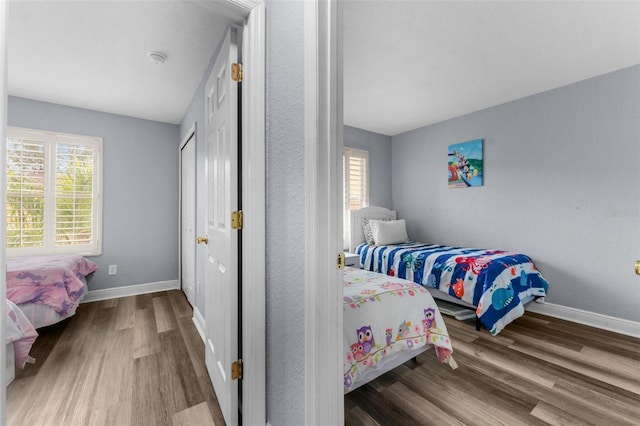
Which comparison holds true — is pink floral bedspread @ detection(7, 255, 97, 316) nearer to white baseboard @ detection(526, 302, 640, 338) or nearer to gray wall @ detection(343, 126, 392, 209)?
gray wall @ detection(343, 126, 392, 209)

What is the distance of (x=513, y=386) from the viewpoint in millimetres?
1865

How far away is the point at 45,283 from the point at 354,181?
12.3ft

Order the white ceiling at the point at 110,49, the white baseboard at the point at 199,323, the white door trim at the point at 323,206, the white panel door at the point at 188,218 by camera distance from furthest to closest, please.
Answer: the white panel door at the point at 188,218, the white baseboard at the point at 199,323, the white ceiling at the point at 110,49, the white door trim at the point at 323,206

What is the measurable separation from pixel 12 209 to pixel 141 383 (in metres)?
2.75

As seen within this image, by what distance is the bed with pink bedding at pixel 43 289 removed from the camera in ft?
7.82

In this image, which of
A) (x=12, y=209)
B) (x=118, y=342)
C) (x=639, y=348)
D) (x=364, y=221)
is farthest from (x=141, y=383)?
(x=639, y=348)

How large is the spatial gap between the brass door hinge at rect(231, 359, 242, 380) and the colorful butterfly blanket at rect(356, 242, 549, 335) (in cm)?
220

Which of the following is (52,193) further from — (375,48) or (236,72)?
(375,48)

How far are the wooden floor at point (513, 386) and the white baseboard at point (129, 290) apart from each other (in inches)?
127

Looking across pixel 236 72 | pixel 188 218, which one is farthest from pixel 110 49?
pixel 188 218

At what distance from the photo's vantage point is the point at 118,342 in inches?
95.1

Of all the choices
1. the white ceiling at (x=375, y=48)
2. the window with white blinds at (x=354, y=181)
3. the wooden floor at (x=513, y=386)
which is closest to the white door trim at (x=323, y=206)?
the white ceiling at (x=375, y=48)

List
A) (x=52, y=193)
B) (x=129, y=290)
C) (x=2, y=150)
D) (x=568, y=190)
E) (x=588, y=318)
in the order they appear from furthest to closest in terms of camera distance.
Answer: (x=129, y=290) < (x=52, y=193) < (x=568, y=190) < (x=588, y=318) < (x=2, y=150)

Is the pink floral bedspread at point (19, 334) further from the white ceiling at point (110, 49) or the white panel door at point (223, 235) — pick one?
the white ceiling at point (110, 49)
